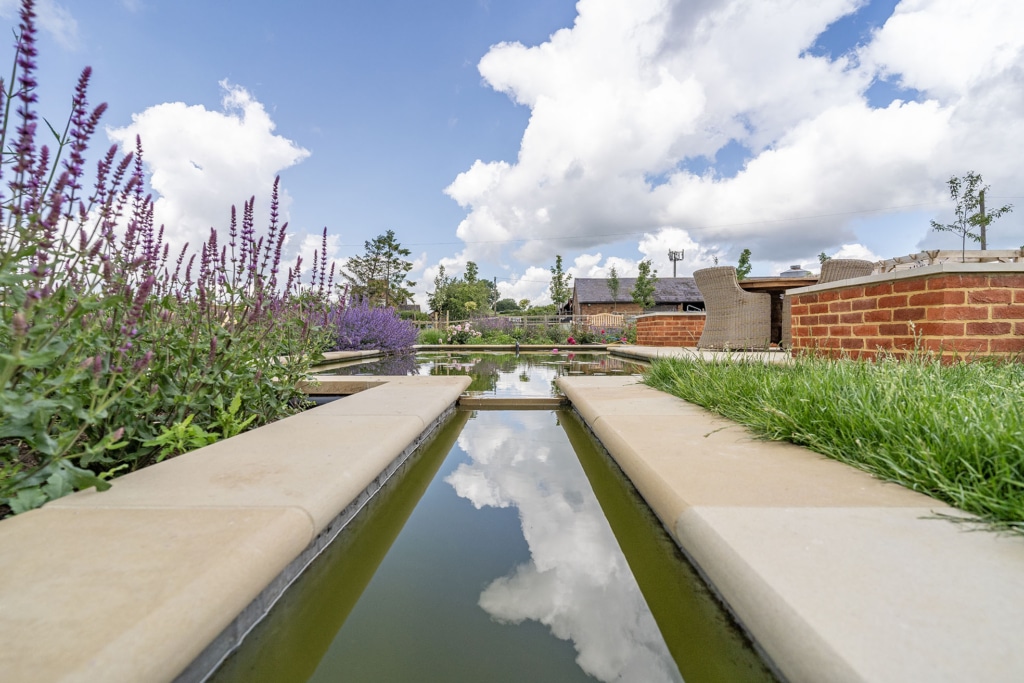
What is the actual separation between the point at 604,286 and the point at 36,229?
120 feet

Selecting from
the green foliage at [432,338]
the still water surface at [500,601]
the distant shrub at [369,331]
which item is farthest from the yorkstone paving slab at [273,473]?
the green foliage at [432,338]

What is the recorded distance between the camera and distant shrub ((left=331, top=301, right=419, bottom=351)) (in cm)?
768

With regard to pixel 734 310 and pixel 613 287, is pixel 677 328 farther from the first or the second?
pixel 613 287

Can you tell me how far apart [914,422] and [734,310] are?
17.7 feet

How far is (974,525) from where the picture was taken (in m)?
1.03

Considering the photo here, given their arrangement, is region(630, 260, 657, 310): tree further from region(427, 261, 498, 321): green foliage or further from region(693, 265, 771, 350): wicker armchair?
region(693, 265, 771, 350): wicker armchair

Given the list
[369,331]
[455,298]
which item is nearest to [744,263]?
[455,298]

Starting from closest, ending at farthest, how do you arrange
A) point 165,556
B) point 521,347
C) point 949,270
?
1. point 165,556
2. point 949,270
3. point 521,347

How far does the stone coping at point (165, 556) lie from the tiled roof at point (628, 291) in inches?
1350

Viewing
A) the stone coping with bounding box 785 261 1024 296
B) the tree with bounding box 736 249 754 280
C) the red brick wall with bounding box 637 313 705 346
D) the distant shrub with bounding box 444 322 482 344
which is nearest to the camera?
the stone coping with bounding box 785 261 1024 296

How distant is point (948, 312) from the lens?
257 cm

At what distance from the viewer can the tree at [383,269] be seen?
1346 inches

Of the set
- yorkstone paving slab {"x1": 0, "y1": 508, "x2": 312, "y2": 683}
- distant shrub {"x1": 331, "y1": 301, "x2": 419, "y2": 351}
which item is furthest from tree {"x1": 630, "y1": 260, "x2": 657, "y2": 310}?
yorkstone paving slab {"x1": 0, "y1": 508, "x2": 312, "y2": 683}

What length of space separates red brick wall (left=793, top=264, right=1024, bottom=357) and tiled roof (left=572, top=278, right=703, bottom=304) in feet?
105
